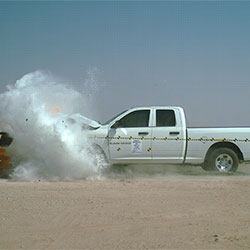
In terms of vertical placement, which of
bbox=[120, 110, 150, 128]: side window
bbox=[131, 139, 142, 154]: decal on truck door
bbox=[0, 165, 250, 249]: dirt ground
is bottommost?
bbox=[0, 165, 250, 249]: dirt ground

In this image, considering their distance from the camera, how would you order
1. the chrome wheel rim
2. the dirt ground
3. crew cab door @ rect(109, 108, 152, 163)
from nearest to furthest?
the dirt ground < crew cab door @ rect(109, 108, 152, 163) < the chrome wheel rim

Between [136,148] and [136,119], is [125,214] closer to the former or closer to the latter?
[136,148]

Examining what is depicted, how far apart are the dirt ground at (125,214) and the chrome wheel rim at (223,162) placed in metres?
1.28

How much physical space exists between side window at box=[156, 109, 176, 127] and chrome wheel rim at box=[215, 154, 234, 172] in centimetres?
148

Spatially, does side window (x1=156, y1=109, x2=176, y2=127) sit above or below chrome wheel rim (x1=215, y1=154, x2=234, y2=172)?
above

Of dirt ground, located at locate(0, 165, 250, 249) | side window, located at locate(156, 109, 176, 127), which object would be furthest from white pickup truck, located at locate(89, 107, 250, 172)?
dirt ground, located at locate(0, 165, 250, 249)

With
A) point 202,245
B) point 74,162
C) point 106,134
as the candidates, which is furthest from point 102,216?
point 106,134

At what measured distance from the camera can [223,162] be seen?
9000mm

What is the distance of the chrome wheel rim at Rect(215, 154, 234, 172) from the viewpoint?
8984 mm

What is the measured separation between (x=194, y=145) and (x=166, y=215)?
421 cm

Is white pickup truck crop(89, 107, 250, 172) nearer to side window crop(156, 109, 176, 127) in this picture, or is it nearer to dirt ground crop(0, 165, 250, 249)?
side window crop(156, 109, 176, 127)

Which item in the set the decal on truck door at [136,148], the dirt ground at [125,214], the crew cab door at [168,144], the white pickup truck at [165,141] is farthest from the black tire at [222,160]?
the decal on truck door at [136,148]

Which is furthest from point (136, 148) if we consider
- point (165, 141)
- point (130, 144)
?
point (165, 141)

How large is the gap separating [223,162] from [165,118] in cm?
187
